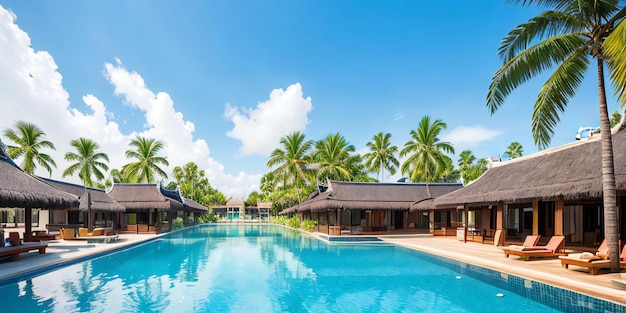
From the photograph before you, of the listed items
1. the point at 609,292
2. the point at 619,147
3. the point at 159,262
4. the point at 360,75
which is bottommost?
the point at 159,262

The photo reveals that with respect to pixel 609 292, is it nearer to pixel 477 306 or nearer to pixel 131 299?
pixel 477 306

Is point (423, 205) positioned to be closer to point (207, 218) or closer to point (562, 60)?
point (562, 60)

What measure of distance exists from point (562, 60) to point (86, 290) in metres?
13.2

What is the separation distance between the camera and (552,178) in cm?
1185

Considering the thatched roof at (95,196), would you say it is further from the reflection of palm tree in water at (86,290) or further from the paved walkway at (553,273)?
the paved walkway at (553,273)

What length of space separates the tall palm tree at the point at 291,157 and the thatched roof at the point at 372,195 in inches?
262

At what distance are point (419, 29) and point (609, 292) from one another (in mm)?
13151

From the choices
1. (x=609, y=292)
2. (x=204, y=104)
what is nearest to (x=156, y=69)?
(x=204, y=104)

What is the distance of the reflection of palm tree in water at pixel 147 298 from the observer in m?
6.61

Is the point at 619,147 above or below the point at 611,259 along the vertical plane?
above

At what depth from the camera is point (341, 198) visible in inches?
849

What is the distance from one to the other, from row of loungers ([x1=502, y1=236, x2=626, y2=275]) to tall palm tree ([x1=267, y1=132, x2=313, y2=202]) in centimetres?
2077

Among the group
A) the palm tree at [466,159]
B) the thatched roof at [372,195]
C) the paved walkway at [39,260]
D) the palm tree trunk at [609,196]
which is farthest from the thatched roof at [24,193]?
the palm tree at [466,159]

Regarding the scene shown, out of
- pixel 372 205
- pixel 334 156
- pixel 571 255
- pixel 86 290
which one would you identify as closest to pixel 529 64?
pixel 571 255
